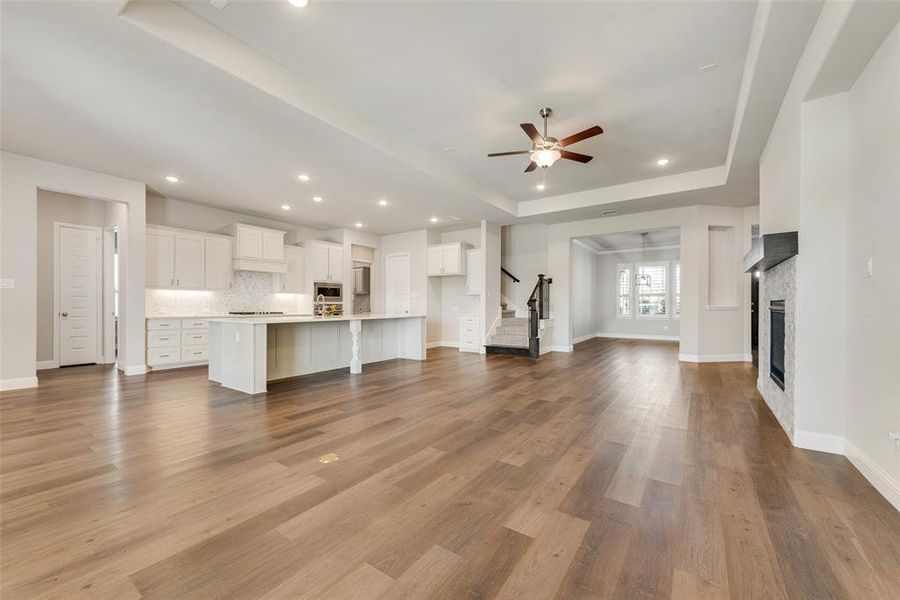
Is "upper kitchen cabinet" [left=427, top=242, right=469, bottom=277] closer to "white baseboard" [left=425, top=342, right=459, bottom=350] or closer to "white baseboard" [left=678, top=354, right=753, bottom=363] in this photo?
"white baseboard" [left=425, top=342, right=459, bottom=350]

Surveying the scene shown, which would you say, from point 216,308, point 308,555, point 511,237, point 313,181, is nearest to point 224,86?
point 313,181

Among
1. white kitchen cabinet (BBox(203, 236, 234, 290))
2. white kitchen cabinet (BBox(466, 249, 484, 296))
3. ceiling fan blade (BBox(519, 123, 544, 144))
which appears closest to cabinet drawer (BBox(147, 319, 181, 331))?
white kitchen cabinet (BBox(203, 236, 234, 290))

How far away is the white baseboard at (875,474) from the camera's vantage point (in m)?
1.93

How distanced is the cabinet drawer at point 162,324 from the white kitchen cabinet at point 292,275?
6.47ft

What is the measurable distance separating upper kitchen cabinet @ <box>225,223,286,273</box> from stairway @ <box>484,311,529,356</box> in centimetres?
464

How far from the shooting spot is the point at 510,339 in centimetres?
759

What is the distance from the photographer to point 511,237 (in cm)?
887

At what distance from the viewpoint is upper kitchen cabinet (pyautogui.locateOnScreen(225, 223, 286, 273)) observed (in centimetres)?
679

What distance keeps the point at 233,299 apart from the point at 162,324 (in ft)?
4.54

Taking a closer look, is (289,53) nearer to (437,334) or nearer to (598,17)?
(598,17)

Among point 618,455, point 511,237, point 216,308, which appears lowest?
point 618,455

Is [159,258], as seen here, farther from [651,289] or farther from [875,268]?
[651,289]

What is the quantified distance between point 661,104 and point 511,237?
5267 mm

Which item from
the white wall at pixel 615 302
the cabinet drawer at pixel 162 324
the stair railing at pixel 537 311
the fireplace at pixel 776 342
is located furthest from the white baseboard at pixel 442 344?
the fireplace at pixel 776 342
